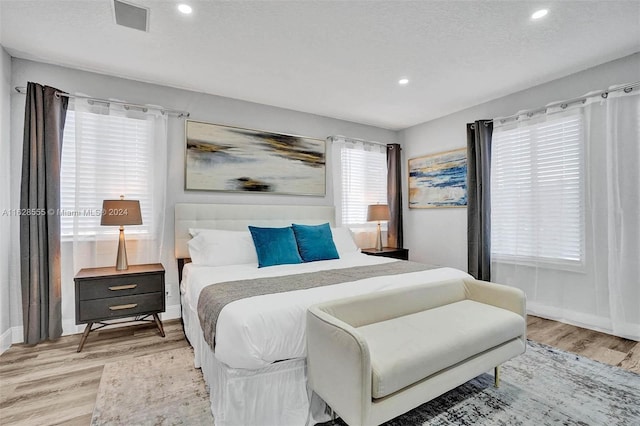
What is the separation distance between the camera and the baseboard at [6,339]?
263 cm

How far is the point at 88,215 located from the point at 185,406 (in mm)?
2197

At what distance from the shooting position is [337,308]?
5.96ft

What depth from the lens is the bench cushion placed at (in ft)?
4.86

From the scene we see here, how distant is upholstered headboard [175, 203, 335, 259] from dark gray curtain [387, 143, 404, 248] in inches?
52.6

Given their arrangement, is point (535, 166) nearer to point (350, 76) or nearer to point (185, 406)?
point (350, 76)

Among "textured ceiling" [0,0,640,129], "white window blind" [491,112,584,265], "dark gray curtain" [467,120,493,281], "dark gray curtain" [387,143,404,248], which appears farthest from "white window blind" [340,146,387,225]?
"white window blind" [491,112,584,265]

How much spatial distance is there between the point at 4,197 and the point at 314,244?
9.15 ft

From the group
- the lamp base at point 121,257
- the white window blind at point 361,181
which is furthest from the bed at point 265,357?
the white window blind at point 361,181

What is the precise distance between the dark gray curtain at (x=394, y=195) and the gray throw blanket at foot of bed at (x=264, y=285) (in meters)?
2.26

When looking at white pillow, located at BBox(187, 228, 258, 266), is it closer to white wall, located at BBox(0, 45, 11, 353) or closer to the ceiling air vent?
white wall, located at BBox(0, 45, 11, 353)

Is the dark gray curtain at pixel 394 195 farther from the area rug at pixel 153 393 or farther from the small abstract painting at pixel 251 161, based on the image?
the area rug at pixel 153 393

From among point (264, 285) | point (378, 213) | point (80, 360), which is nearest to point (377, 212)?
point (378, 213)

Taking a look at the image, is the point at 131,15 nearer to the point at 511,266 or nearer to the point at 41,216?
the point at 41,216

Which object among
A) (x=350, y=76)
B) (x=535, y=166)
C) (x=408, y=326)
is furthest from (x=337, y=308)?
(x=535, y=166)
